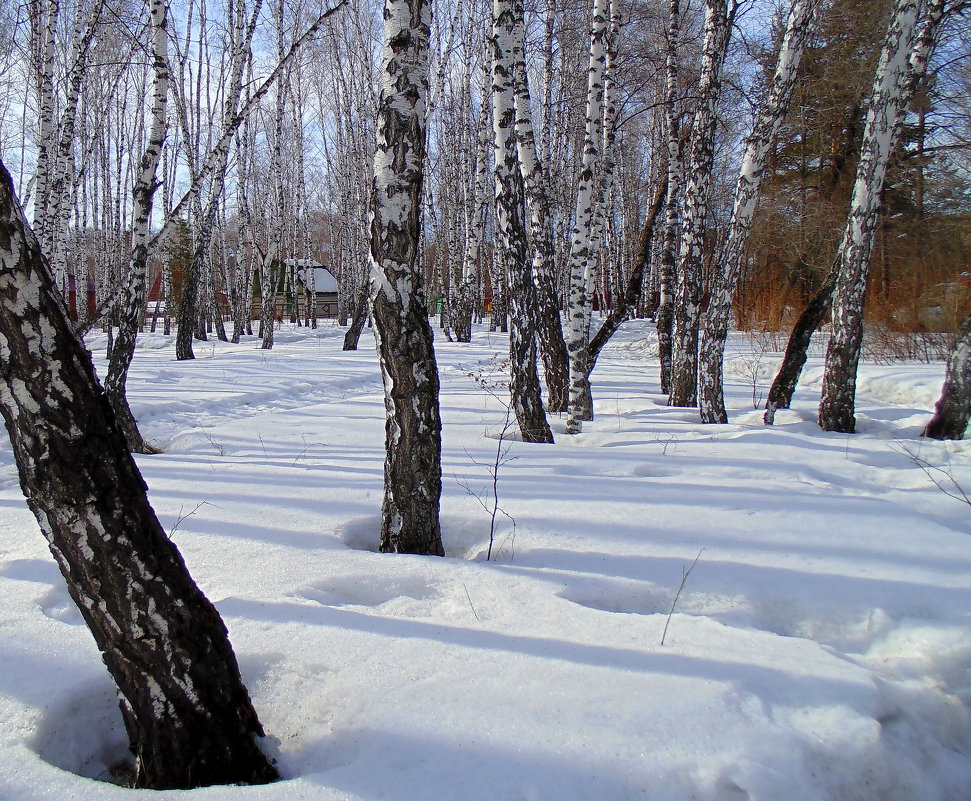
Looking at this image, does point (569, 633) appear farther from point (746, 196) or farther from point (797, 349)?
point (797, 349)

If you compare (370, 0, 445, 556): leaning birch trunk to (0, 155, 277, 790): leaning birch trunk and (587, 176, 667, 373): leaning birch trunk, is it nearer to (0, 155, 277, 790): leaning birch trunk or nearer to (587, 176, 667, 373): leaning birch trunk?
(0, 155, 277, 790): leaning birch trunk

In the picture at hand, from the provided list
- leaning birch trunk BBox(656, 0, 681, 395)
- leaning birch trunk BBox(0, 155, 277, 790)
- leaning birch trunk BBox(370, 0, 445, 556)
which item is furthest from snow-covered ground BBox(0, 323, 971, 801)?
leaning birch trunk BBox(656, 0, 681, 395)

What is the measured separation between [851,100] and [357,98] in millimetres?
13765

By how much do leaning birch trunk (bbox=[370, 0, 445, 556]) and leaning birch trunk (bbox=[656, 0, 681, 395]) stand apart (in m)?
5.90

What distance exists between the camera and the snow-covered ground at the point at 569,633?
61.4 inches

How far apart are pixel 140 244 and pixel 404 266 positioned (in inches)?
166

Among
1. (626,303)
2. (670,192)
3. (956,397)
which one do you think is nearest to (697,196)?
(626,303)

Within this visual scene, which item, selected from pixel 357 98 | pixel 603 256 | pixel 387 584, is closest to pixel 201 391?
pixel 387 584

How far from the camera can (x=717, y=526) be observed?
3.14 metres

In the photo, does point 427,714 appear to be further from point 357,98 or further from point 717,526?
point 357,98

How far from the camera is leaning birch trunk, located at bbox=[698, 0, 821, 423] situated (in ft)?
18.6

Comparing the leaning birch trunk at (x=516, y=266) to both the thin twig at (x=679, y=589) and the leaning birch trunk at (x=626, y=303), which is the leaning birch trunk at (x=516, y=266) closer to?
the leaning birch trunk at (x=626, y=303)

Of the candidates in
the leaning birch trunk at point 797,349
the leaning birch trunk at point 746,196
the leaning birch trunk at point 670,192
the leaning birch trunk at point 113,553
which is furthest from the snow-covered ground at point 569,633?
the leaning birch trunk at point 670,192

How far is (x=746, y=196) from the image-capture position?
6.12m
